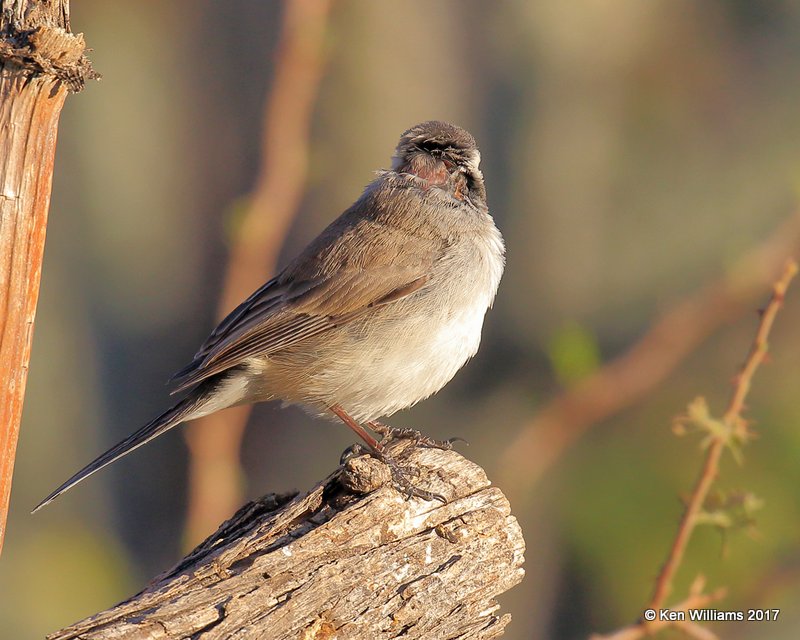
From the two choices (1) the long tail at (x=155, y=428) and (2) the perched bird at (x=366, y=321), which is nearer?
(1) the long tail at (x=155, y=428)

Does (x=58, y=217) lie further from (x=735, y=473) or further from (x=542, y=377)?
(x=735, y=473)

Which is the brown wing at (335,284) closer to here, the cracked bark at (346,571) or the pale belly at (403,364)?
the pale belly at (403,364)

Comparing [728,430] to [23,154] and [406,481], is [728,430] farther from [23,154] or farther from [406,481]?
[23,154]

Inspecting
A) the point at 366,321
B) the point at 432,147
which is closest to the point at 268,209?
the point at 432,147

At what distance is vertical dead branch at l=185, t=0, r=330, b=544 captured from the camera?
6.47m

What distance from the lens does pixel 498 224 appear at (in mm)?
7516

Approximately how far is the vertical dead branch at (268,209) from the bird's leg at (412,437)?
2089mm

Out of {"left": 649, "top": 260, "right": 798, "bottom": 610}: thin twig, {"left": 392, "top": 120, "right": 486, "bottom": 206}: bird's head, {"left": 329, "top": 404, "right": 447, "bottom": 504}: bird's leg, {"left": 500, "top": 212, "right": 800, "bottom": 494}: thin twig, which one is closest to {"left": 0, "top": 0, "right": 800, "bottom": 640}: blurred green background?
{"left": 500, "top": 212, "right": 800, "bottom": 494}: thin twig

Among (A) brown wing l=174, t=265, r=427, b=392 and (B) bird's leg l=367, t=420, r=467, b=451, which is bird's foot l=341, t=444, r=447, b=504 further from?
(A) brown wing l=174, t=265, r=427, b=392

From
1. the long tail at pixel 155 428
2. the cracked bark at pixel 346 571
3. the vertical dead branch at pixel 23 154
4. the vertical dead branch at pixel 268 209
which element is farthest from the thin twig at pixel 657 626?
the vertical dead branch at pixel 268 209

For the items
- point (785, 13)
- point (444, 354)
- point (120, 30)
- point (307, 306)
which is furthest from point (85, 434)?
point (785, 13)

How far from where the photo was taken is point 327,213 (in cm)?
724

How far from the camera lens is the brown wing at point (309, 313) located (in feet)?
14.6

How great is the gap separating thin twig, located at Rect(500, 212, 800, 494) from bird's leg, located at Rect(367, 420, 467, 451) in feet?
8.05
